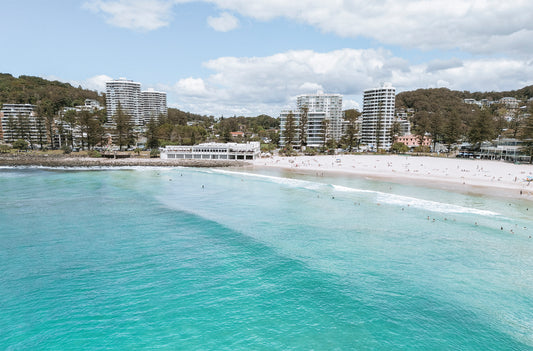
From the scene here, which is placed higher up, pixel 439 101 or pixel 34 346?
pixel 439 101

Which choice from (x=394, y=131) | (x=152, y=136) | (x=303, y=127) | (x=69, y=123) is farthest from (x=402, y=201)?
(x=69, y=123)

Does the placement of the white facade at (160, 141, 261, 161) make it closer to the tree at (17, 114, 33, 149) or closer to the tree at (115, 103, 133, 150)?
the tree at (115, 103, 133, 150)

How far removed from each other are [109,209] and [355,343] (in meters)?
27.1

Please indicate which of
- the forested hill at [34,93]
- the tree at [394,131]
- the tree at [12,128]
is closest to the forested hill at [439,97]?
the tree at [394,131]

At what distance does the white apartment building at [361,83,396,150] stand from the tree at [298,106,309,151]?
882 inches

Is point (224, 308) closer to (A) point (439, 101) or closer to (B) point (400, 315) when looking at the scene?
(B) point (400, 315)

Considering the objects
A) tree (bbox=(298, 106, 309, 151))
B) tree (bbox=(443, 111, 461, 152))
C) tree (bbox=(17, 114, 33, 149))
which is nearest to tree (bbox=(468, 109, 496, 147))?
tree (bbox=(443, 111, 461, 152))

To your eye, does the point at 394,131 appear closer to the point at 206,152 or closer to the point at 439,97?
the point at 206,152

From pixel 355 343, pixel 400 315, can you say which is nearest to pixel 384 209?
pixel 400 315

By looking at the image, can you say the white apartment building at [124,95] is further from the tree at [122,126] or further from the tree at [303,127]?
the tree at [303,127]

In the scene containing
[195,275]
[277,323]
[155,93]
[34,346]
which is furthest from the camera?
[155,93]

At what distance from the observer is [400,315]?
43.8 feet

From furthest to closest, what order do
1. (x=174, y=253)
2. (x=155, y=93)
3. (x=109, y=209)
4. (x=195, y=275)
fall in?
(x=155, y=93) → (x=109, y=209) → (x=174, y=253) → (x=195, y=275)

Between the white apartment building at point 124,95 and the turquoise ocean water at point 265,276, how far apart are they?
13333cm
